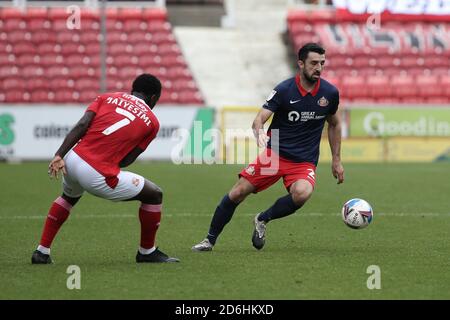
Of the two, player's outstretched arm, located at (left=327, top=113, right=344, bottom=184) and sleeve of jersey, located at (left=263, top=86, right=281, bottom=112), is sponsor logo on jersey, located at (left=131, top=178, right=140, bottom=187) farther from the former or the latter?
player's outstretched arm, located at (left=327, top=113, right=344, bottom=184)

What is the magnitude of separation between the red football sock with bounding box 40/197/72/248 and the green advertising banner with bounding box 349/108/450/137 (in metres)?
20.5

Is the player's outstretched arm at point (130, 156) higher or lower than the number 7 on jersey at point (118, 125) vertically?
lower

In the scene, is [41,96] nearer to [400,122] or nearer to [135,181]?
[400,122]

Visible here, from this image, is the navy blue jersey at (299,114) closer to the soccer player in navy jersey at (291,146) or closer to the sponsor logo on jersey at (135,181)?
the soccer player in navy jersey at (291,146)

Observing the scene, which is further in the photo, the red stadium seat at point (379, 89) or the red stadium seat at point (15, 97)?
the red stadium seat at point (379, 89)

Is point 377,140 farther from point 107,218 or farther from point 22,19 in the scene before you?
point 107,218

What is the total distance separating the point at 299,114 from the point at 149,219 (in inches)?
87.7

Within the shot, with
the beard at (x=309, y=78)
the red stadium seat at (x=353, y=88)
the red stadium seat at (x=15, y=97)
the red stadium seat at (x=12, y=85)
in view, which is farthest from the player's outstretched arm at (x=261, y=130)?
the red stadium seat at (x=353, y=88)

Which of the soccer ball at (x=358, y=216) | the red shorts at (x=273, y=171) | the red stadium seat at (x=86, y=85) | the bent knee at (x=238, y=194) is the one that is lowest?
the red stadium seat at (x=86, y=85)

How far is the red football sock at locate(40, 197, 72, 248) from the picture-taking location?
942 centimetres

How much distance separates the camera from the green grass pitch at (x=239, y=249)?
7.98 m

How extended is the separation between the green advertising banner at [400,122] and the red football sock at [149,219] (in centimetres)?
2029

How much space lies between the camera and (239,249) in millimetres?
10695

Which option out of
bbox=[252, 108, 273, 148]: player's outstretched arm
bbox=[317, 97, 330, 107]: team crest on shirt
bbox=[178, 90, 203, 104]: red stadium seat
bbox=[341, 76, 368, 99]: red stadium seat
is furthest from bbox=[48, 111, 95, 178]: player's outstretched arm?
bbox=[341, 76, 368, 99]: red stadium seat
